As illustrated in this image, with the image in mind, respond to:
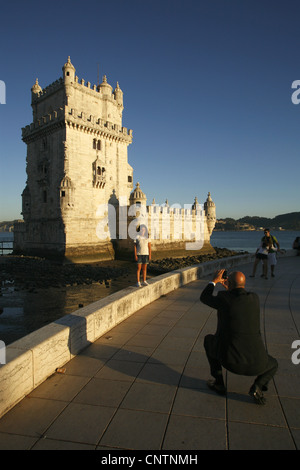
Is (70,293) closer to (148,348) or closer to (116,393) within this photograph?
(148,348)

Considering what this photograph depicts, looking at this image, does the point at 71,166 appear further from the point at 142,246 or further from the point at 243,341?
the point at 243,341

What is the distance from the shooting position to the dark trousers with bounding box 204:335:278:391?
3.54 m

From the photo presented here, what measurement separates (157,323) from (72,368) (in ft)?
8.03

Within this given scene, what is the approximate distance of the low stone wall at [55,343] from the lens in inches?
137

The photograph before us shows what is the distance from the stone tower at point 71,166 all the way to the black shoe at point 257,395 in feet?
88.6

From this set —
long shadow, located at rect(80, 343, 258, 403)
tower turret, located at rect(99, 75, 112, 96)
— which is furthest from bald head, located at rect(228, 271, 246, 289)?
tower turret, located at rect(99, 75, 112, 96)

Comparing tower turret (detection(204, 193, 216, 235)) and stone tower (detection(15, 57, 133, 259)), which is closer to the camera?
stone tower (detection(15, 57, 133, 259))

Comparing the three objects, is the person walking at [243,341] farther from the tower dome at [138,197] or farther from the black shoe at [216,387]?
the tower dome at [138,197]

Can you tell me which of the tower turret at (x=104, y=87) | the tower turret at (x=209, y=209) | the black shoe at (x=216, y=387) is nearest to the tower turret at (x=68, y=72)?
the tower turret at (x=104, y=87)

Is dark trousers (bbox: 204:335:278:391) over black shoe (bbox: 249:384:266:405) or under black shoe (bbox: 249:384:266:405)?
over

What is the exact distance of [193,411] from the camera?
3.32 metres

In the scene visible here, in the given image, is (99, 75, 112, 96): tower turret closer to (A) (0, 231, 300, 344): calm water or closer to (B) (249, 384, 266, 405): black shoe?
(A) (0, 231, 300, 344): calm water

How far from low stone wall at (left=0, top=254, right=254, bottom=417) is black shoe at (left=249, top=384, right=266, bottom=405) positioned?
8.87ft
